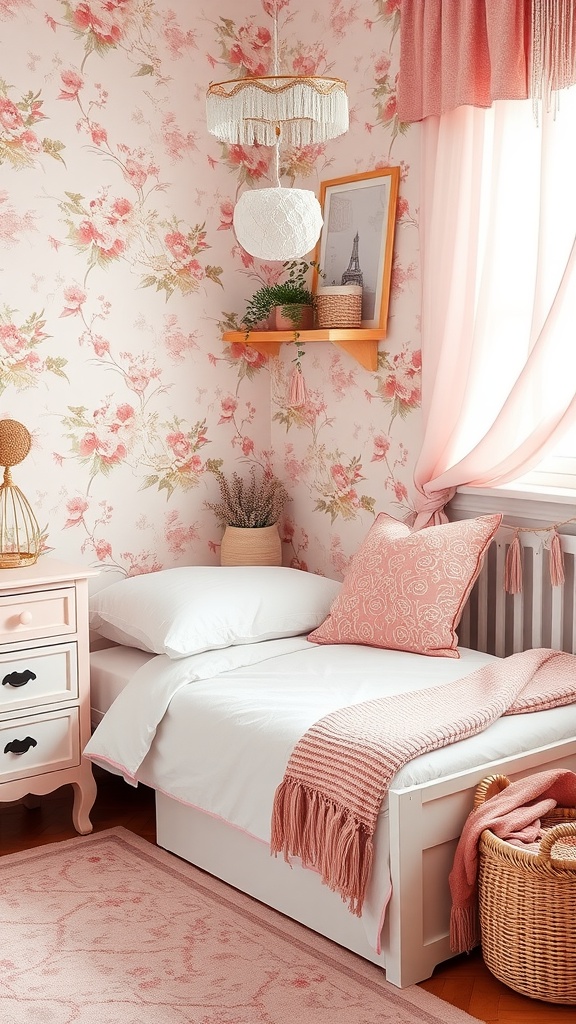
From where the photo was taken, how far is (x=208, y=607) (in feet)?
9.89

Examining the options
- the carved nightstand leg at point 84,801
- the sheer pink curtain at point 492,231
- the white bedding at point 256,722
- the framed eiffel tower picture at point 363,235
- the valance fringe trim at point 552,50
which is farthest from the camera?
the framed eiffel tower picture at point 363,235

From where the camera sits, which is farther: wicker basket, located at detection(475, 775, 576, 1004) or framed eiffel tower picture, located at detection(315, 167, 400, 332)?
framed eiffel tower picture, located at detection(315, 167, 400, 332)

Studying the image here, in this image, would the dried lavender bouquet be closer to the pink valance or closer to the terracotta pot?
the terracotta pot

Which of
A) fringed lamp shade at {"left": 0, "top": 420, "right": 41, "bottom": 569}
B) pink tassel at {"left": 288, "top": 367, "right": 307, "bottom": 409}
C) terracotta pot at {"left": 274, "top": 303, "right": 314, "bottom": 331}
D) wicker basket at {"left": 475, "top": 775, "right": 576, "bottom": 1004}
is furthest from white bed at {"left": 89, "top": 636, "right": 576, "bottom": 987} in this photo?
terracotta pot at {"left": 274, "top": 303, "right": 314, "bottom": 331}

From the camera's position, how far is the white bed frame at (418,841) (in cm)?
218

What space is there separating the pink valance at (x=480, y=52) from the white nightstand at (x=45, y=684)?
66.4 inches

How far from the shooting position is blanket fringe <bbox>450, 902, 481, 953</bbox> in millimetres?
2258

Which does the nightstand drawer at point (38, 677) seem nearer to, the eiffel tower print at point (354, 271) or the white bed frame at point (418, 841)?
the white bed frame at point (418, 841)

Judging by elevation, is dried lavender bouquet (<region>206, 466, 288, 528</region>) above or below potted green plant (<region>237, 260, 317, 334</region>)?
below

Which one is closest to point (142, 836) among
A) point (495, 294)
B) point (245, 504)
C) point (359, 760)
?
point (359, 760)

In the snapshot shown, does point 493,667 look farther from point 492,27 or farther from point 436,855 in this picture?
point 492,27

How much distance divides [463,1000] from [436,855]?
29 cm

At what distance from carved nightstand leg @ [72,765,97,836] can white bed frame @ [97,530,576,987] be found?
0.78 feet

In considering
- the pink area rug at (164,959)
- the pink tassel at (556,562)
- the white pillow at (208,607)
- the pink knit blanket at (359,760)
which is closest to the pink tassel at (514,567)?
the pink tassel at (556,562)
